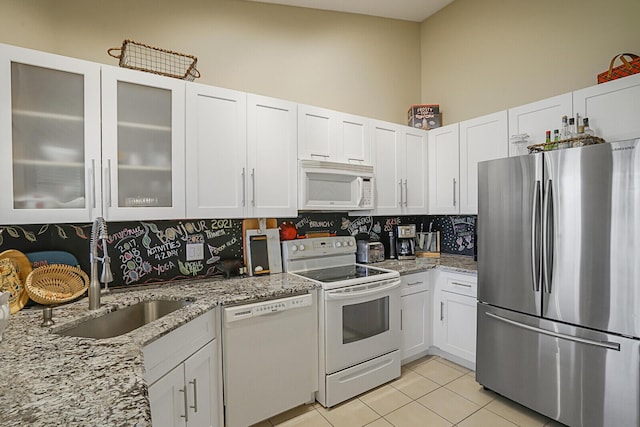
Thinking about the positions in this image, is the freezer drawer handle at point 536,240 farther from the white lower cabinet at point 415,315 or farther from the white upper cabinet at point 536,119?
the white lower cabinet at point 415,315

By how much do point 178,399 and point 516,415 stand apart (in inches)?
87.1

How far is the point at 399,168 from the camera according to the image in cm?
312

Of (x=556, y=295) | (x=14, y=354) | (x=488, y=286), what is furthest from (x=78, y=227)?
(x=556, y=295)

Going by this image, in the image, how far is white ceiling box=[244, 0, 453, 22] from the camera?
9.61 feet

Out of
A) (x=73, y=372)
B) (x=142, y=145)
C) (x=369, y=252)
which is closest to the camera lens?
(x=73, y=372)

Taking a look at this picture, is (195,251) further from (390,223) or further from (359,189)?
(390,223)

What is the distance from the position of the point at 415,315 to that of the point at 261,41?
9.33 ft

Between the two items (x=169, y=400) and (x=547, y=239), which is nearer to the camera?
(x=169, y=400)

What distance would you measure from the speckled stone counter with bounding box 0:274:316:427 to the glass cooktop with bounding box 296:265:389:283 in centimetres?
90

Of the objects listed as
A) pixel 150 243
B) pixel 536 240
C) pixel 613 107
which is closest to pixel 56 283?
pixel 150 243

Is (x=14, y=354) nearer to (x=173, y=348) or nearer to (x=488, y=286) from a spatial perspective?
(x=173, y=348)

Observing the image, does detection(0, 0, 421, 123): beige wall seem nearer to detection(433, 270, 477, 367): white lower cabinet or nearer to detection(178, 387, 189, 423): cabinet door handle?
detection(433, 270, 477, 367): white lower cabinet

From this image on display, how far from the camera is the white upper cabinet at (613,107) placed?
1.97 metres

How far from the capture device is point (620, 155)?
1.70 meters
